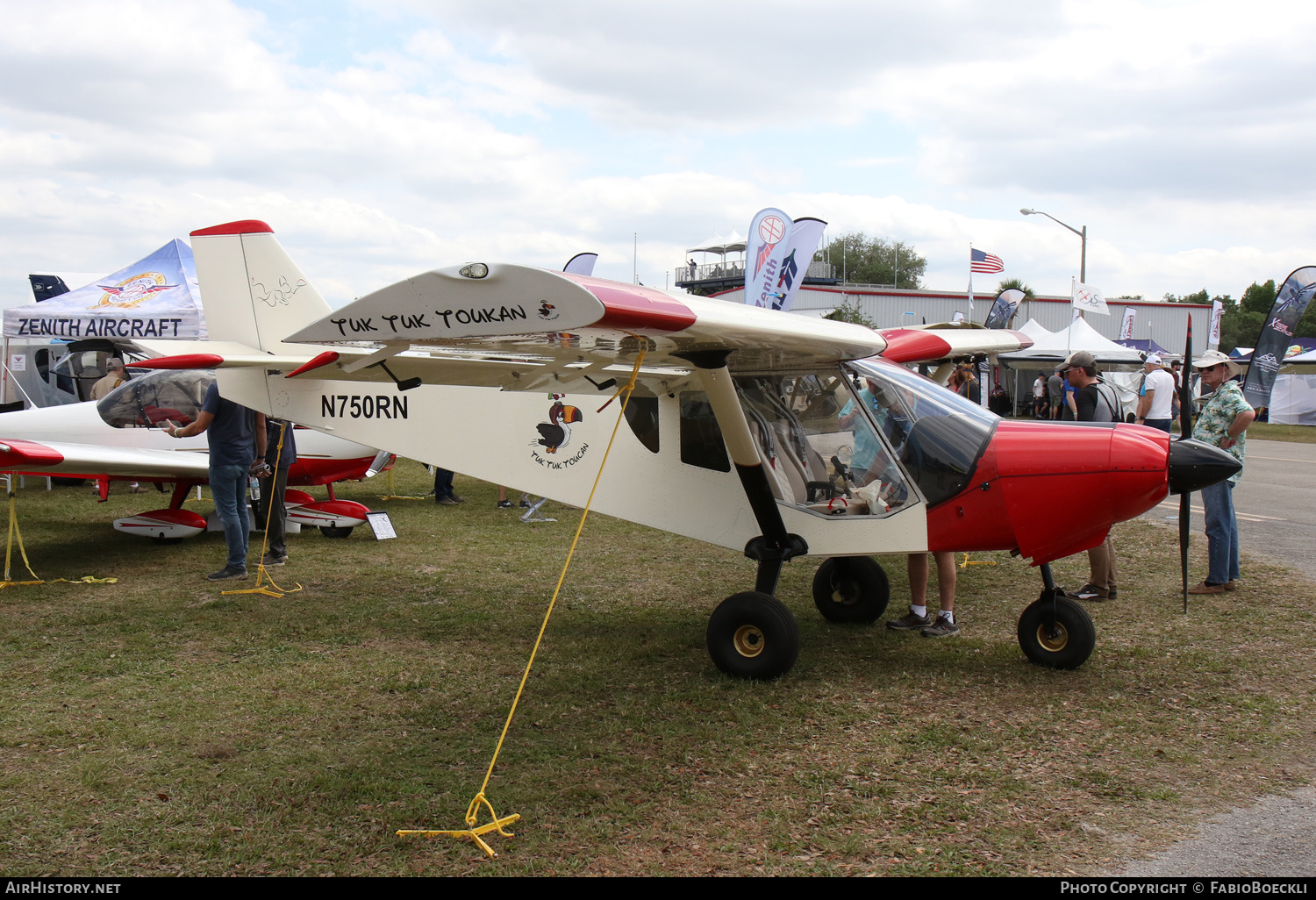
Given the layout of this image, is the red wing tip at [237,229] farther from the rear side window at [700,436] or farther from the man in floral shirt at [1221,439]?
the man in floral shirt at [1221,439]

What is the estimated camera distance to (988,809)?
3447mm

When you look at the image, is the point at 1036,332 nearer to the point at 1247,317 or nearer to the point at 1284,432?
the point at 1284,432

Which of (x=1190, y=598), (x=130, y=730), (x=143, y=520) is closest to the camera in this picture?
(x=130, y=730)

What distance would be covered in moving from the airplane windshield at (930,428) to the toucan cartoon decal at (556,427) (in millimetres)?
2050

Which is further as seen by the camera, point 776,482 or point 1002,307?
point 1002,307

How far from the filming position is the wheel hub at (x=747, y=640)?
Result: 4.92 m

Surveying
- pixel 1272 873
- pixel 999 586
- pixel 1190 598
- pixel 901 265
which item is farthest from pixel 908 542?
pixel 901 265

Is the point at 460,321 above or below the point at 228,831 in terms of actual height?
above

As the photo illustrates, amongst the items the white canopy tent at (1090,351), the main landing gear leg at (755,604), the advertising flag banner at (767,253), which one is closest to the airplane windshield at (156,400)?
the main landing gear leg at (755,604)

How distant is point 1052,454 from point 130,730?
494 cm

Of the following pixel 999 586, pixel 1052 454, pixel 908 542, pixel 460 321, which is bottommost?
pixel 999 586

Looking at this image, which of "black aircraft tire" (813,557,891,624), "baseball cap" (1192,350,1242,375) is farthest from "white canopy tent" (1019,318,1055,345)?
"black aircraft tire" (813,557,891,624)

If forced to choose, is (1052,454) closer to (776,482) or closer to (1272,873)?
(776,482)

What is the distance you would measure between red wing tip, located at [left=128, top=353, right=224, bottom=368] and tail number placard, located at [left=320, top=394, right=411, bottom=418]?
795 millimetres
